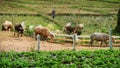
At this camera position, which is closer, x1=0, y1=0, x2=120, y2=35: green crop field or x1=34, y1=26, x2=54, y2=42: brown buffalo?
x1=34, y1=26, x2=54, y2=42: brown buffalo

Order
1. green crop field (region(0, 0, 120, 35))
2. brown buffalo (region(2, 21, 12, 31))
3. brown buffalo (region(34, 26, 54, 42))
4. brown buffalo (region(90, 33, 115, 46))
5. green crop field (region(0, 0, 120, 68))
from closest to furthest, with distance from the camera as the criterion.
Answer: green crop field (region(0, 0, 120, 68)), brown buffalo (region(90, 33, 115, 46)), brown buffalo (region(34, 26, 54, 42)), brown buffalo (region(2, 21, 12, 31)), green crop field (region(0, 0, 120, 35))

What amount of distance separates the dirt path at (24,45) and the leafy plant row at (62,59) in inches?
85.8

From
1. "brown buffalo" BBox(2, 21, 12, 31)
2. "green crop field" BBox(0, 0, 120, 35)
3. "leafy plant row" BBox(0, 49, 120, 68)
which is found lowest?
"green crop field" BBox(0, 0, 120, 35)

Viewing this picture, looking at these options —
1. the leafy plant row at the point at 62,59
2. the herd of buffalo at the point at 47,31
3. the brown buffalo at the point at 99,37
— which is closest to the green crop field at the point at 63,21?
the leafy plant row at the point at 62,59

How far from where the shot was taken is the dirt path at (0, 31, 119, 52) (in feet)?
87.6

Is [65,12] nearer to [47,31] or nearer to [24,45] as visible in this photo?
[47,31]

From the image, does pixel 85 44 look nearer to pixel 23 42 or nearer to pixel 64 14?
pixel 23 42

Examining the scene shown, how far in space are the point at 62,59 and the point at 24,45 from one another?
18.5 feet

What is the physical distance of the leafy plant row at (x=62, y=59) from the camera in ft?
71.1

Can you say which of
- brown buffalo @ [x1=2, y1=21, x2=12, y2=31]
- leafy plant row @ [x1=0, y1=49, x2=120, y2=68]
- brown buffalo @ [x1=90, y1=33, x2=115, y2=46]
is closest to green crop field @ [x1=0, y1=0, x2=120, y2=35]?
brown buffalo @ [x1=2, y1=21, x2=12, y2=31]

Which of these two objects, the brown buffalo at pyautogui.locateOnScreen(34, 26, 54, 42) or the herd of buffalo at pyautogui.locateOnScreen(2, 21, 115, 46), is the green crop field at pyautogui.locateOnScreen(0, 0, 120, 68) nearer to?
the herd of buffalo at pyautogui.locateOnScreen(2, 21, 115, 46)

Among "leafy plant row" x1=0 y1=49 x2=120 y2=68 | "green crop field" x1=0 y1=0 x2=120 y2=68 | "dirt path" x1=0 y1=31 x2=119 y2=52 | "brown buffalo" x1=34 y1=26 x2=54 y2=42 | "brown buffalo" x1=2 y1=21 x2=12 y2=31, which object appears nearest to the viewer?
"leafy plant row" x1=0 y1=49 x2=120 y2=68

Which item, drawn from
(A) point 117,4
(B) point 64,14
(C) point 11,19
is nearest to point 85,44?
(C) point 11,19

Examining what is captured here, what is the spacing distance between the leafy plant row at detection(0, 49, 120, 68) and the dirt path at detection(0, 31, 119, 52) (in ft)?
7.15
